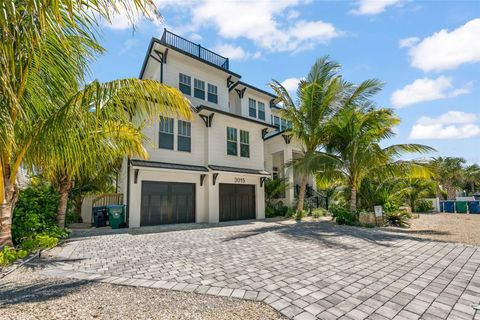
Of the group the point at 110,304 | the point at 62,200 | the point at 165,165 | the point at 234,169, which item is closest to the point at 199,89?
the point at 234,169

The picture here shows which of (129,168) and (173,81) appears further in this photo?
(173,81)

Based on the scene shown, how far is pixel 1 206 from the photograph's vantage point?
584 centimetres

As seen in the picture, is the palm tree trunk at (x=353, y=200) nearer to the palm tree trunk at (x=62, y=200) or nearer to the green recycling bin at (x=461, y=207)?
the palm tree trunk at (x=62, y=200)

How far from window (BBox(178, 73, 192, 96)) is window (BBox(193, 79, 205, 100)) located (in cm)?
38

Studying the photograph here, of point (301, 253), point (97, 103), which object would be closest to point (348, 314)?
point (301, 253)

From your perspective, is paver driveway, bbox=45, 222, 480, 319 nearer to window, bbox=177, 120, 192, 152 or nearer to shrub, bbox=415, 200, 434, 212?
window, bbox=177, 120, 192, 152

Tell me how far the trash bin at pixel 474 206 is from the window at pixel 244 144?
2157 centimetres

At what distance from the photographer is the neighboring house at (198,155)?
13180mm

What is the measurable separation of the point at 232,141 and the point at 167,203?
5.77 m

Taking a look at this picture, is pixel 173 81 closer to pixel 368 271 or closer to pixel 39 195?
pixel 39 195

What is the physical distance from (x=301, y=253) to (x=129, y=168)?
9769mm

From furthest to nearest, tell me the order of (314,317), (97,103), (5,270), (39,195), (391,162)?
(391,162) < (39,195) < (5,270) < (97,103) < (314,317)

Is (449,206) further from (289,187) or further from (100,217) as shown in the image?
(100,217)

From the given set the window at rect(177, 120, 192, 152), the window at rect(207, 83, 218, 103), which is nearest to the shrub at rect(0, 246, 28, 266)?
the window at rect(177, 120, 192, 152)
